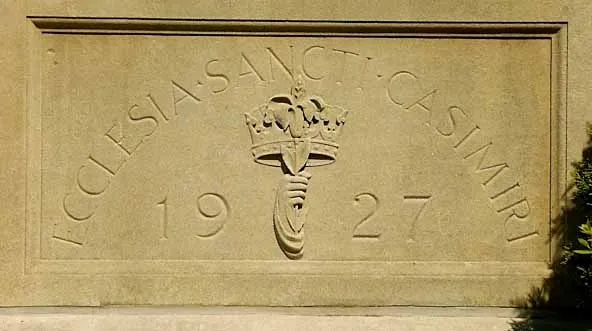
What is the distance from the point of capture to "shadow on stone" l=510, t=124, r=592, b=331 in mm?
3543

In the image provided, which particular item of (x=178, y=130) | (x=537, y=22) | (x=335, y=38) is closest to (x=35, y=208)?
(x=178, y=130)

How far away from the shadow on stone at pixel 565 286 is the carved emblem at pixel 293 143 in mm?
1262

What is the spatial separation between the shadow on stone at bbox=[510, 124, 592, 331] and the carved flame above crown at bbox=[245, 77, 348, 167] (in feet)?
4.21

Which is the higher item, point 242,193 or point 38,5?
point 38,5

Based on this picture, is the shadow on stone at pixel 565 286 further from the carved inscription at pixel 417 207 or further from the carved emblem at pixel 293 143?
the carved emblem at pixel 293 143

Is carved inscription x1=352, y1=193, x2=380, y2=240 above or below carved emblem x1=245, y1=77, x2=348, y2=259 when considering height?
below

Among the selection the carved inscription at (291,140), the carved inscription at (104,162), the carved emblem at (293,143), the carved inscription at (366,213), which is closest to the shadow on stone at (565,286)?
the carved inscription at (291,140)

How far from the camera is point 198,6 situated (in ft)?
11.9

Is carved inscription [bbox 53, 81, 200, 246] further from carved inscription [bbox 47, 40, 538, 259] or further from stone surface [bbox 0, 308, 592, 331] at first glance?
stone surface [bbox 0, 308, 592, 331]

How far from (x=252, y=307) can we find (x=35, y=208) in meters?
1.29

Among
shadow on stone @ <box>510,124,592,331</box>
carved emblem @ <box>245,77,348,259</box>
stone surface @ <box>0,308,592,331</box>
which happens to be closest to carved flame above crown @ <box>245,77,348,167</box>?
carved emblem @ <box>245,77,348,259</box>

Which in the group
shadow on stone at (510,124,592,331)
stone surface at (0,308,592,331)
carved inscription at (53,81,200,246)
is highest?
carved inscription at (53,81,200,246)

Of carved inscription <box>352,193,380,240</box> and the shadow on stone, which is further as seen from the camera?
carved inscription <box>352,193,380,240</box>

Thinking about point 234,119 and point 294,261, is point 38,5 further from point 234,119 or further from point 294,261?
point 294,261
